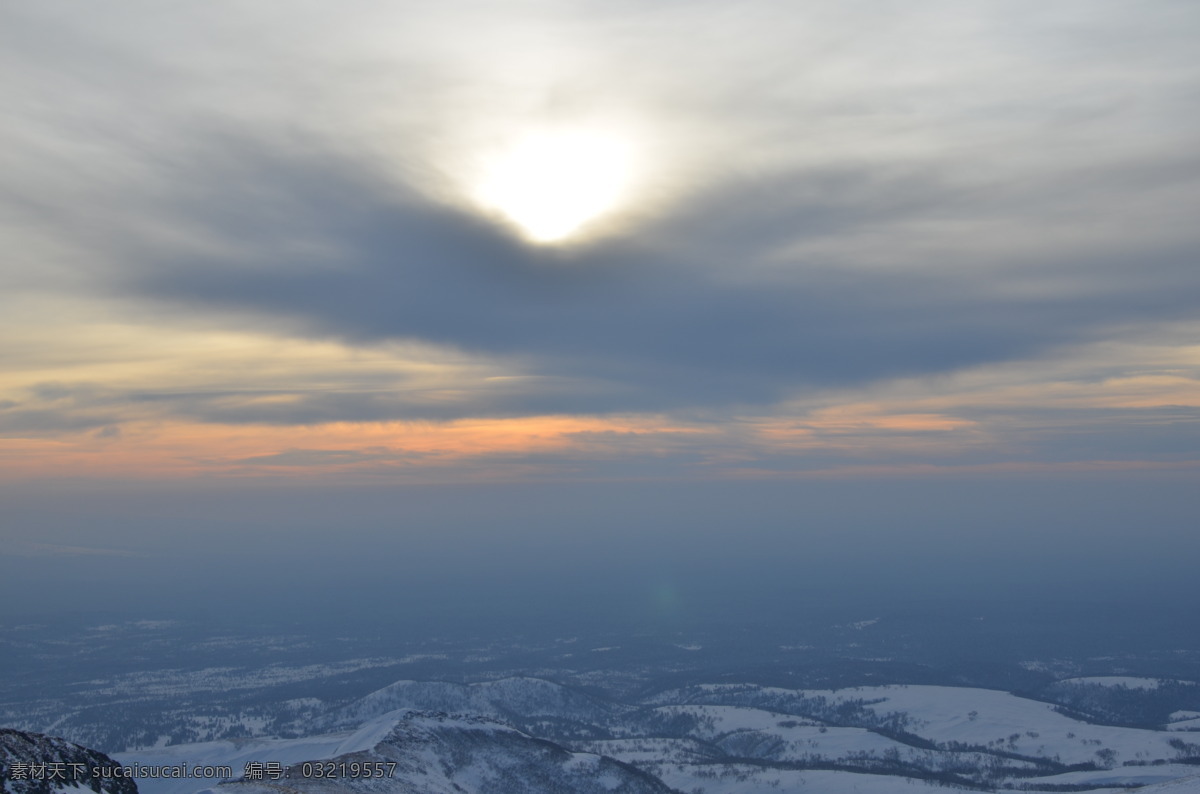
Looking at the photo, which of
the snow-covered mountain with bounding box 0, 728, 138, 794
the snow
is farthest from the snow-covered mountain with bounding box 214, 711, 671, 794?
the snow-covered mountain with bounding box 0, 728, 138, 794

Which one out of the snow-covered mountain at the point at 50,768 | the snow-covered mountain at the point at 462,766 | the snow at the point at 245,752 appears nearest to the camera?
the snow-covered mountain at the point at 50,768

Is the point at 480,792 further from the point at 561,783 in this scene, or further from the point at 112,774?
the point at 112,774

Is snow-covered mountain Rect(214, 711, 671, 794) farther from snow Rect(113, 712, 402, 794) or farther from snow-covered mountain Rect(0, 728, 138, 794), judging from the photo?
snow-covered mountain Rect(0, 728, 138, 794)

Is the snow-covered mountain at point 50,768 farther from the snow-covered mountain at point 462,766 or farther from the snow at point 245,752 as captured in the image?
the snow at point 245,752

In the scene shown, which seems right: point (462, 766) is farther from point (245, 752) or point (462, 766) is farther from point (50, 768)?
point (50, 768)

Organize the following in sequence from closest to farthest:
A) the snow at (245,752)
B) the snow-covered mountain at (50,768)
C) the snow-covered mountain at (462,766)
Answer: the snow-covered mountain at (50,768) < the snow-covered mountain at (462,766) < the snow at (245,752)

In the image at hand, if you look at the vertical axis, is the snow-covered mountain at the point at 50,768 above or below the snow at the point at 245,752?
above

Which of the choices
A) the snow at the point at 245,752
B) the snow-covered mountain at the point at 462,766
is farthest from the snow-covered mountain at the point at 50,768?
the snow at the point at 245,752

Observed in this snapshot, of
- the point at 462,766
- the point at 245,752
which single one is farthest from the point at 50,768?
the point at 245,752
